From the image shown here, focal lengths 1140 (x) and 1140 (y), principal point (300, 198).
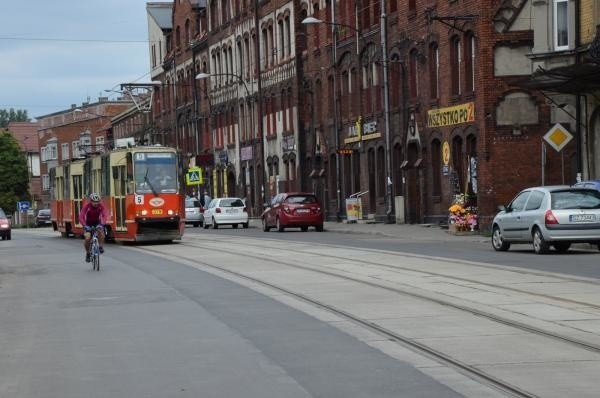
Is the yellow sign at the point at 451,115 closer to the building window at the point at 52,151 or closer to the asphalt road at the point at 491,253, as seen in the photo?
the asphalt road at the point at 491,253

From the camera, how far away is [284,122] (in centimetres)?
6350

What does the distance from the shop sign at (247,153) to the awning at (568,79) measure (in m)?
35.8

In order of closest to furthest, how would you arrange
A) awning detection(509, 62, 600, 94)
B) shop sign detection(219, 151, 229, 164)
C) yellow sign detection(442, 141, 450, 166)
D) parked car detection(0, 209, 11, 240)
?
awning detection(509, 62, 600, 94) < yellow sign detection(442, 141, 450, 166) < parked car detection(0, 209, 11, 240) < shop sign detection(219, 151, 229, 164)

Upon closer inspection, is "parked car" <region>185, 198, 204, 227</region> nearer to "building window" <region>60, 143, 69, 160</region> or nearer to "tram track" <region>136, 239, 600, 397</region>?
"tram track" <region>136, 239, 600, 397</region>

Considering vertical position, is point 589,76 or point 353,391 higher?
point 589,76

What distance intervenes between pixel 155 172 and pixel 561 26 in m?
13.4

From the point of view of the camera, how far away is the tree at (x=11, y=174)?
105m

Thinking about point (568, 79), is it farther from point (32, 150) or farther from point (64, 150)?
point (32, 150)

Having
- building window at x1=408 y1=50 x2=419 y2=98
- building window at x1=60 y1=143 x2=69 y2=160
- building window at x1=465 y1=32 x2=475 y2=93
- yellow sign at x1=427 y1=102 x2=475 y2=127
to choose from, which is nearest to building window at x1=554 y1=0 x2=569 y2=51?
building window at x1=465 y1=32 x2=475 y2=93

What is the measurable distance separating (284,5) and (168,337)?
51453mm

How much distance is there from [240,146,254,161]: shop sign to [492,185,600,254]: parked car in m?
44.1

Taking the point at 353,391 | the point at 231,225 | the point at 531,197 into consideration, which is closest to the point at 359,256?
the point at 531,197

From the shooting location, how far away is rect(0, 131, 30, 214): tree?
10506 centimetres

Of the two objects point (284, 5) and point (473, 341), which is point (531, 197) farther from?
point (284, 5)
